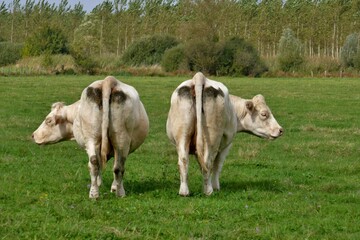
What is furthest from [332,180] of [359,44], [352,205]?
[359,44]

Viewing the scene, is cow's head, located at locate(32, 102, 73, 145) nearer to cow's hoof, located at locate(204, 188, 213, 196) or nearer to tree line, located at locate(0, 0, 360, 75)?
cow's hoof, located at locate(204, 188, 213, 196)

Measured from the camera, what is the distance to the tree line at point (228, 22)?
326 ft

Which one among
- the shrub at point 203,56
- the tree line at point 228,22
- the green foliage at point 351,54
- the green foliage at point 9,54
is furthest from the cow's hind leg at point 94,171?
the tree line at point 228,22

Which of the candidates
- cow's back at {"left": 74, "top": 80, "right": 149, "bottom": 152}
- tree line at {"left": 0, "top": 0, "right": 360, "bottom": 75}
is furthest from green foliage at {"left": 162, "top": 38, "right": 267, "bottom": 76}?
cow's back at {"left": 74, "top": 80, "right": 149, "bottom": 152}

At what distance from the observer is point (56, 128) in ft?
36.4

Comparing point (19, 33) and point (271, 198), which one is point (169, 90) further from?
point (19, 33)

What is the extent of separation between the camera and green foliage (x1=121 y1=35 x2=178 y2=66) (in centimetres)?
7550

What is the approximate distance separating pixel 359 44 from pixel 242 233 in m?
77.3

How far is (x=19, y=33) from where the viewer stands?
10394 cm

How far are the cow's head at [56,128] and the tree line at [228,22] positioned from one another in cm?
8178

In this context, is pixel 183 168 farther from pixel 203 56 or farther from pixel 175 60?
pixel 175 60

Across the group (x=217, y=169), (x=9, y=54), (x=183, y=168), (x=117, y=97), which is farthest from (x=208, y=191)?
(x=9, y=54)

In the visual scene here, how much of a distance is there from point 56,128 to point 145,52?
65492 millimetres

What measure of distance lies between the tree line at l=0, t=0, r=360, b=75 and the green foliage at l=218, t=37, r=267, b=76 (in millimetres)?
28410
